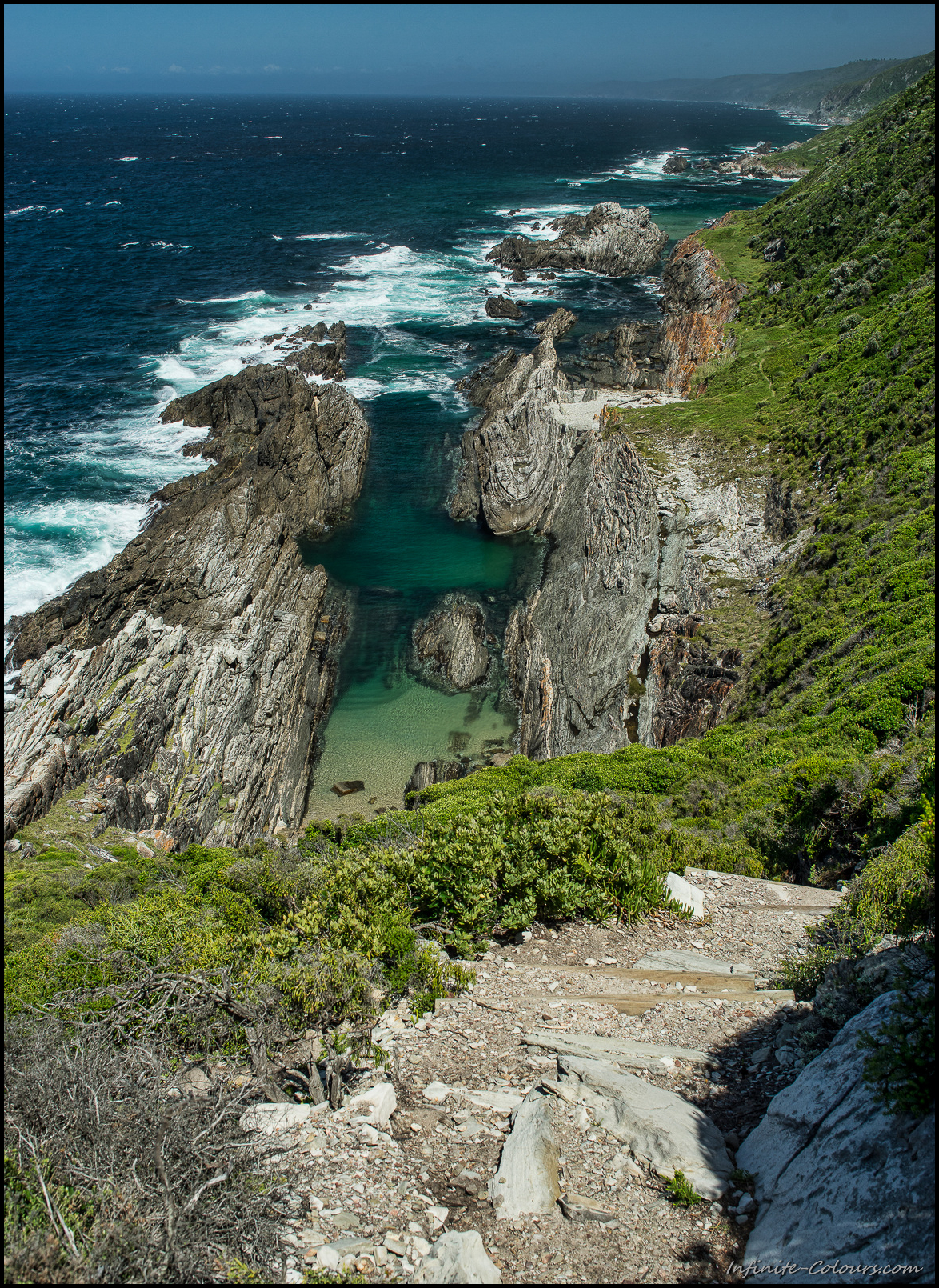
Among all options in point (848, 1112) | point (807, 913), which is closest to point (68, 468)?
point (807, 913)

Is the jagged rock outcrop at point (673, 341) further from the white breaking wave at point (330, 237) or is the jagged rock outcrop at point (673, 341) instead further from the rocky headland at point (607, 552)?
the white breaking wave at point (330, 237)

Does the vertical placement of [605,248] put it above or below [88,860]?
above

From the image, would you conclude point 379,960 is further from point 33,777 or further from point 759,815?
point 33,777

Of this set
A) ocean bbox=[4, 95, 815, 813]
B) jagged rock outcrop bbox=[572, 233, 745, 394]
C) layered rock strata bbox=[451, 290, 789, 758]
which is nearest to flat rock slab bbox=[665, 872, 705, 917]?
layered rock strata bbox=[451, 290, 789, 758]

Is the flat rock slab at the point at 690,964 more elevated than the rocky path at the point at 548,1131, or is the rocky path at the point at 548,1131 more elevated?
the rocky path at the point at 548,1131

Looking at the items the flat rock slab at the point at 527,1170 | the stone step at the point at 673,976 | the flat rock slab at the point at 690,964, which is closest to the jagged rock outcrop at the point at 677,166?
the flat rock slab at the point at 690,964

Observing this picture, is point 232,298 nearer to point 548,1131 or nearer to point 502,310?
point 502,310

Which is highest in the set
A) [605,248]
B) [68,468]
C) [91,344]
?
[605,248]
